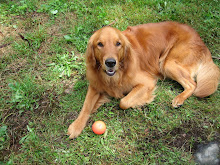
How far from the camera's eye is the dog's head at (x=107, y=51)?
8.59 feet

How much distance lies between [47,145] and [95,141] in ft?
2.30

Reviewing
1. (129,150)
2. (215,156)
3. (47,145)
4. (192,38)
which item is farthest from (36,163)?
(192,38)

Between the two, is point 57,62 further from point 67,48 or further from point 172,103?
point 172,103

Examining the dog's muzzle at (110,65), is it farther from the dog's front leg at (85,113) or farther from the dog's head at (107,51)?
the dog's front leg at (85,113)

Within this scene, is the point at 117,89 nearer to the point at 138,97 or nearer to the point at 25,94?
the point at 138,97

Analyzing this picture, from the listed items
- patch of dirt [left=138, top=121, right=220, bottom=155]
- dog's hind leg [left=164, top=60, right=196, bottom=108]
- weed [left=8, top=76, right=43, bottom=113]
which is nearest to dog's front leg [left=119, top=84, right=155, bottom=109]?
dog's hind leg [left=164, top=60, right=196, bottom=108]

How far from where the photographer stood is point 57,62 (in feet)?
12.7

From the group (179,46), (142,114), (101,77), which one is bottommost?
(142,114)

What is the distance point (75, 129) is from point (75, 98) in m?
0.67

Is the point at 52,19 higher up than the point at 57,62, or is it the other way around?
the point at 52,19

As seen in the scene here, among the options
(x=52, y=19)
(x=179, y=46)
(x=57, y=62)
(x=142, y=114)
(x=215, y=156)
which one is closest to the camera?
(x=215, y=156)

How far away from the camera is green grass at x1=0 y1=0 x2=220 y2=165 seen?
260 centimetres

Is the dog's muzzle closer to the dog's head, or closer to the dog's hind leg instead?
the dog's head

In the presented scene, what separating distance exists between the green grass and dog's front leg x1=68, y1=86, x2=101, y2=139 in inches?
3.8
